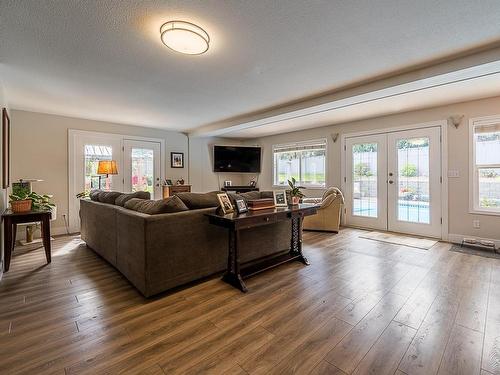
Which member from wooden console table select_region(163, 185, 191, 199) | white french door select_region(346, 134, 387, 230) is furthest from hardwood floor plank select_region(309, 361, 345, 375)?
wooden console table select_region(163, 185, 191, 199)

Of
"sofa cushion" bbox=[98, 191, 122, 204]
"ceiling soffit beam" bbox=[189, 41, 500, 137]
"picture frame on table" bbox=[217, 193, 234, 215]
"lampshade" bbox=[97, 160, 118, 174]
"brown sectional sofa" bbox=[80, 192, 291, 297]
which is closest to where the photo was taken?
"brown sectional sofa" bbox=[80, 192, 291, 297]

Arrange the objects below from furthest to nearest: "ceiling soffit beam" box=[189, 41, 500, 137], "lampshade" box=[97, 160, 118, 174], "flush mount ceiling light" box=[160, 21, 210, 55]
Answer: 1. "lampshade" box=[97, 160, 118, 174]
2. "ceiling soffit beam" box=[189, 41, 500, 137]
3. "flush mount ceiling light" box=[160, 21, 210, 55]

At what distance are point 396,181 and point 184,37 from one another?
432 centimetres

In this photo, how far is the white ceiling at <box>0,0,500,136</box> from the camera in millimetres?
1719

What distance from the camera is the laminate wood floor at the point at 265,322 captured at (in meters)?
1.42

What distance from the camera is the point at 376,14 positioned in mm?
1777

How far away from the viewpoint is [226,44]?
2.18 meters

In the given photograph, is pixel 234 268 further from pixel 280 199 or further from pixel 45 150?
pixel 45 150

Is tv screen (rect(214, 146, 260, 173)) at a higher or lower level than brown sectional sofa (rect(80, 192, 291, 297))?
higher

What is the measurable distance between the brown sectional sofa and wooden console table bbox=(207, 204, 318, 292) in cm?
15

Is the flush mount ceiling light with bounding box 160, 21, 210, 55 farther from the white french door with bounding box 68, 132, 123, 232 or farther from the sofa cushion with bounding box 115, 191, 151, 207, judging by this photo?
the white french door with bounding box 68, 132, 123, 232

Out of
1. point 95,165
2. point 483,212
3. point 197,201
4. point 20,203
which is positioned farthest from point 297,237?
point 95,165

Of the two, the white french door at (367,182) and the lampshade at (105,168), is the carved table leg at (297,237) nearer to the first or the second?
the white french door at (367,182)

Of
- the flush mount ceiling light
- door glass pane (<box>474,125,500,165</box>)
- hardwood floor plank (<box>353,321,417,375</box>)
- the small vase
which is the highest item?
the flush mount ceiling light
